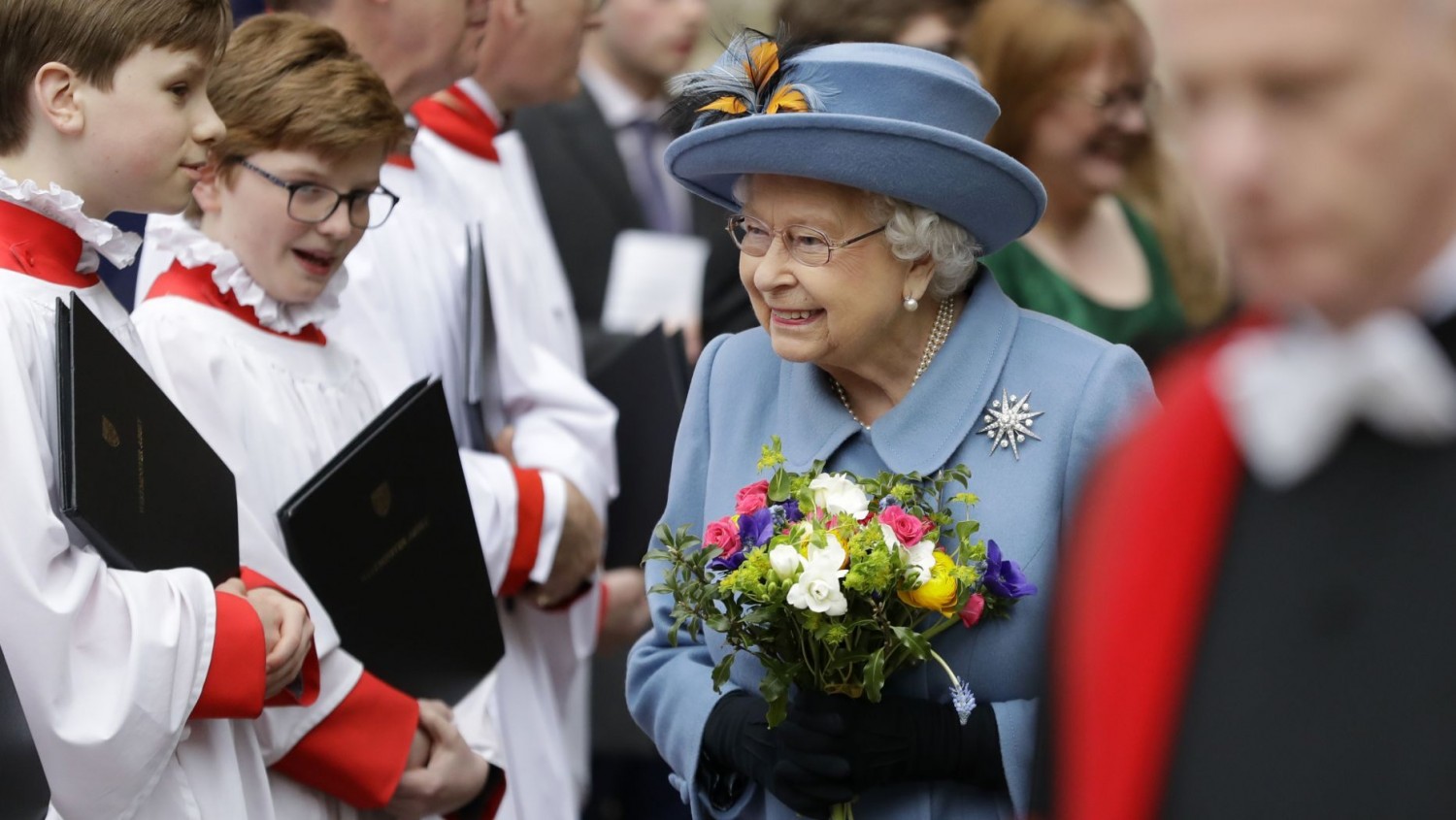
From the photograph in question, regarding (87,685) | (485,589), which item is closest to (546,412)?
(485,589)

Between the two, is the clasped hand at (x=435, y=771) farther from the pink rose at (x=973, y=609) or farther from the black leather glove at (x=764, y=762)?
the pink rose at (x=973, y=609)

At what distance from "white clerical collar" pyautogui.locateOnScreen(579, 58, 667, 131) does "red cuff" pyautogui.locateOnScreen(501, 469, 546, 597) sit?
3.86m

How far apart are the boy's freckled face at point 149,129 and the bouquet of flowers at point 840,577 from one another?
1.06 m

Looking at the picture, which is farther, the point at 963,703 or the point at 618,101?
the point at 618,101

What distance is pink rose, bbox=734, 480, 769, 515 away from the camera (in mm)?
2787

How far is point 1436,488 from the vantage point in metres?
1.22

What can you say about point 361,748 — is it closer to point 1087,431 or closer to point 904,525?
point 904,525

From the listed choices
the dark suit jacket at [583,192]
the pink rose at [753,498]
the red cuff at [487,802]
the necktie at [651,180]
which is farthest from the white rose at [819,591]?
the necktie at [651,180]

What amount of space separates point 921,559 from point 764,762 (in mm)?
493

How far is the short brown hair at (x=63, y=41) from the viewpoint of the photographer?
2973mm

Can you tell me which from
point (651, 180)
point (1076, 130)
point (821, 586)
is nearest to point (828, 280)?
point (821, 586)

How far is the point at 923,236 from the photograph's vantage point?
299 centimetres

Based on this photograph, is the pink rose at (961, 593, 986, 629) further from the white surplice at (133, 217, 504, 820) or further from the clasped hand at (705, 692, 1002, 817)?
the white surplice at (133, 217, 504, 820)

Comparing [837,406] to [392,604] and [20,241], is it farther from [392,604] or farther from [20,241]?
[20,241]
